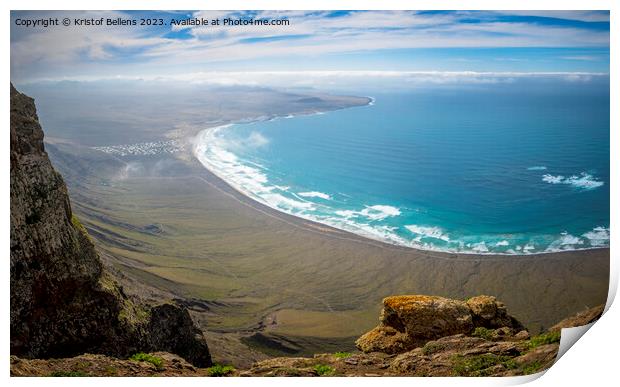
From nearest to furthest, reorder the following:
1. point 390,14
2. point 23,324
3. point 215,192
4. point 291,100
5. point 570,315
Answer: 1. point 23,324
2. point 390,14
3. point 570,315
4. point 215,192
5. point 291,100

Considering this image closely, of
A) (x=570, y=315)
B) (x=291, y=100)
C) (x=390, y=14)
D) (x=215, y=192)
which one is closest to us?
(x=390, y=14)

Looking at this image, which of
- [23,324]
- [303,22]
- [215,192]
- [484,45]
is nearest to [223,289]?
[215,192]

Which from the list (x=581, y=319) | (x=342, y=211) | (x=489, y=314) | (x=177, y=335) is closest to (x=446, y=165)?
(x=342, y=211)

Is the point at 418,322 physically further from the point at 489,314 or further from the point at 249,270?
the point at 249,270

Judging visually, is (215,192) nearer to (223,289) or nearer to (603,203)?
(223,289)

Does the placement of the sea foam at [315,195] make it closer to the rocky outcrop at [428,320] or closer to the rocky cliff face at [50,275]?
the rocky outcrop at [428,320]

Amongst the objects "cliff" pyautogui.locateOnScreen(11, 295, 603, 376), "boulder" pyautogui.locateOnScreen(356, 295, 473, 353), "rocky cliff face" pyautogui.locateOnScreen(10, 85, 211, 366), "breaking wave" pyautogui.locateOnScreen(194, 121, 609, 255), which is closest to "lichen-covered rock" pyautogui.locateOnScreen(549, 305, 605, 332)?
"cliff" pyautogui.locateOnScreen(11, 295, 603, 376)

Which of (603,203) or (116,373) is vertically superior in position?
(603,203)

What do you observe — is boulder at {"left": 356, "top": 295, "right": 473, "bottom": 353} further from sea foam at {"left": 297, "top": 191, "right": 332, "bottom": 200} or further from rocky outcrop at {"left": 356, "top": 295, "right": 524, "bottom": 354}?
sea foam at {"left": 297, "top": 191, "right": 332, "bottom": 200}
